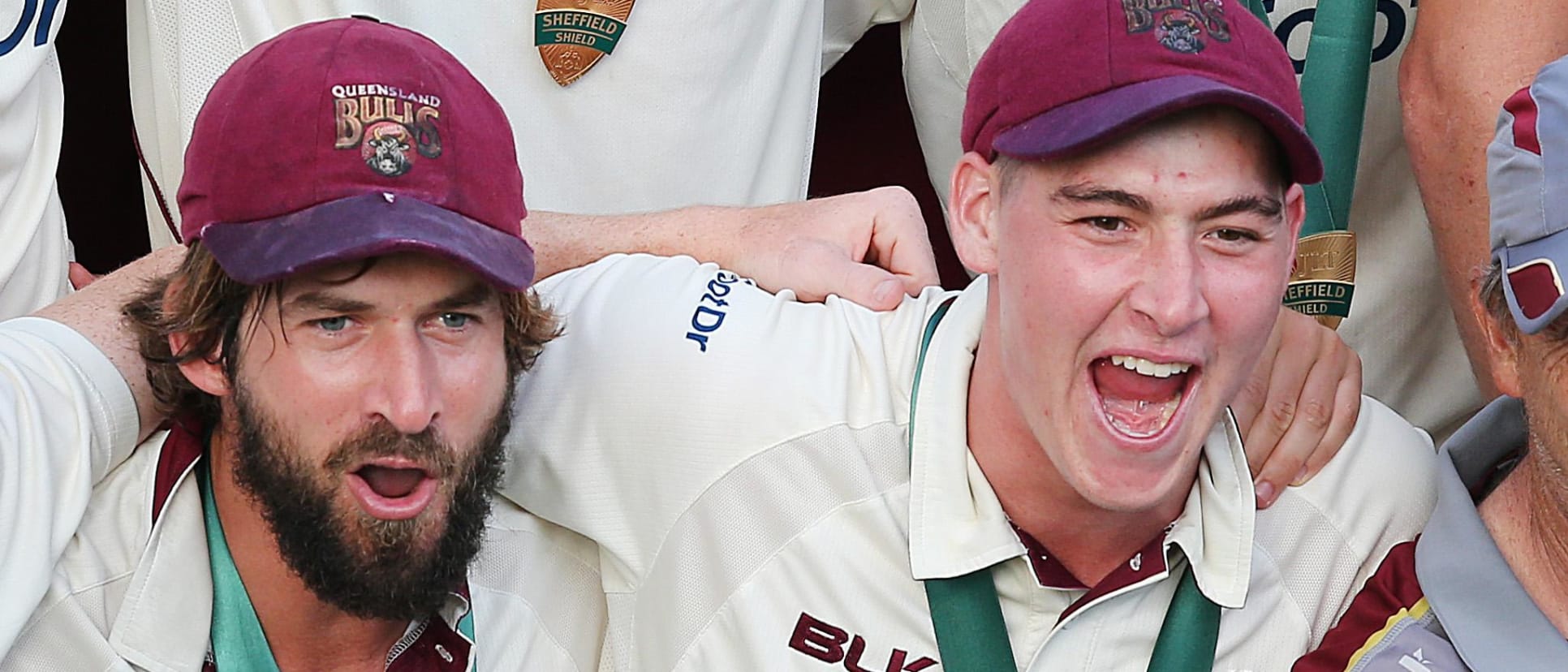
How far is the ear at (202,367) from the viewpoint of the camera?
2.32 metres

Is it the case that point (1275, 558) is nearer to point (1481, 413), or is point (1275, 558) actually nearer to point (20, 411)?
point (1481, 413)

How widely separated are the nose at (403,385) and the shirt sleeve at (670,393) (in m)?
0.32

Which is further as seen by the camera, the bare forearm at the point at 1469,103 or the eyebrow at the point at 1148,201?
the bare forearm at the point at 1469,103

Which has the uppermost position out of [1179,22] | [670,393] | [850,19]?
[1179,22]

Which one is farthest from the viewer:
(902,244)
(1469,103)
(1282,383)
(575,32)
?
(575,32)

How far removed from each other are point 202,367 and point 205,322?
6 centimetres

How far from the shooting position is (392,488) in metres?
2.32

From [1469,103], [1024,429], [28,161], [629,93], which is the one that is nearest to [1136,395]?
[1024,429]

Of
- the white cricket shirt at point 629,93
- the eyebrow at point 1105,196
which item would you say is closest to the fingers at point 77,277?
the white cricket shirt at point 629,93

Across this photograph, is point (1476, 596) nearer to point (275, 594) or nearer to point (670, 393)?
point (670, 393)

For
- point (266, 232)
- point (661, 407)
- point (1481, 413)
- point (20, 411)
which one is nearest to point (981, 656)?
point (661, 407)

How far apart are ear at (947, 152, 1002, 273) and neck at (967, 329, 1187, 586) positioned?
0.36ft

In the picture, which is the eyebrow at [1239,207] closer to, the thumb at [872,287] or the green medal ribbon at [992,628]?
the green medal ribbon at [992,628]

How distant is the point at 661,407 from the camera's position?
2465mm
